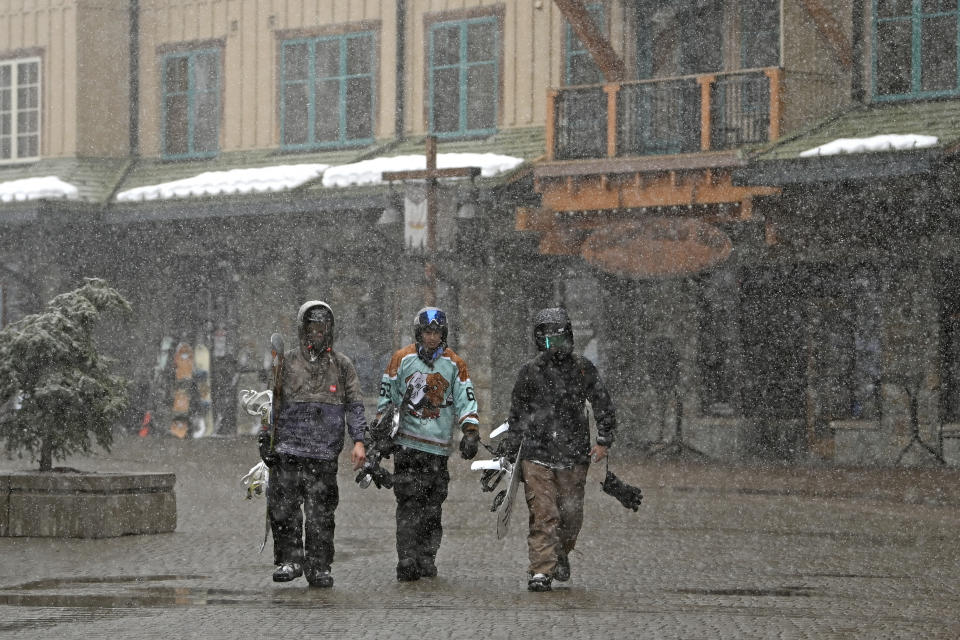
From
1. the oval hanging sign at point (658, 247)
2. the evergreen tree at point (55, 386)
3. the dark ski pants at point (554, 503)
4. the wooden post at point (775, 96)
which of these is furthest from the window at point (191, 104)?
the dark ski pants at point (554, 503)

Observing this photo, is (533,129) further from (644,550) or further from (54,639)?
(54,639)

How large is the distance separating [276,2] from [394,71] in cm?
226

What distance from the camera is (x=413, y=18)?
78.2 ft

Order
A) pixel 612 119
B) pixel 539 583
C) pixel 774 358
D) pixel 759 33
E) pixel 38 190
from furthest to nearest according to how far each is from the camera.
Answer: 1. pixel 38 190
2. pixel 774 358
3. pixel 759 33
4. pixel 612 119
5. pixel 539 583

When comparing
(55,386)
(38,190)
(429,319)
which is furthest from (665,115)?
(429,319)

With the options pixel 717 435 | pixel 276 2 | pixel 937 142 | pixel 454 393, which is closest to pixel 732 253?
pixel 717 435

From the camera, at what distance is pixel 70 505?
463 inches

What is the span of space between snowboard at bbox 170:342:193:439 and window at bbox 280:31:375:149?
11.1 ft

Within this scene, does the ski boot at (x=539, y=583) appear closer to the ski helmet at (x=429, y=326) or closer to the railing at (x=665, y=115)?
the ski helmet at (x=429, y=326)

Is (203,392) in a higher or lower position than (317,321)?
lower

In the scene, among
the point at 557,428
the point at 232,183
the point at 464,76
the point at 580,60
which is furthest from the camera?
the point at 464,76

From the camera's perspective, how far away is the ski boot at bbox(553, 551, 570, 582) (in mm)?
9227

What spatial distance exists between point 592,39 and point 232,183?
5.56 meters

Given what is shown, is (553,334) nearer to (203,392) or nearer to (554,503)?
(554,503)
